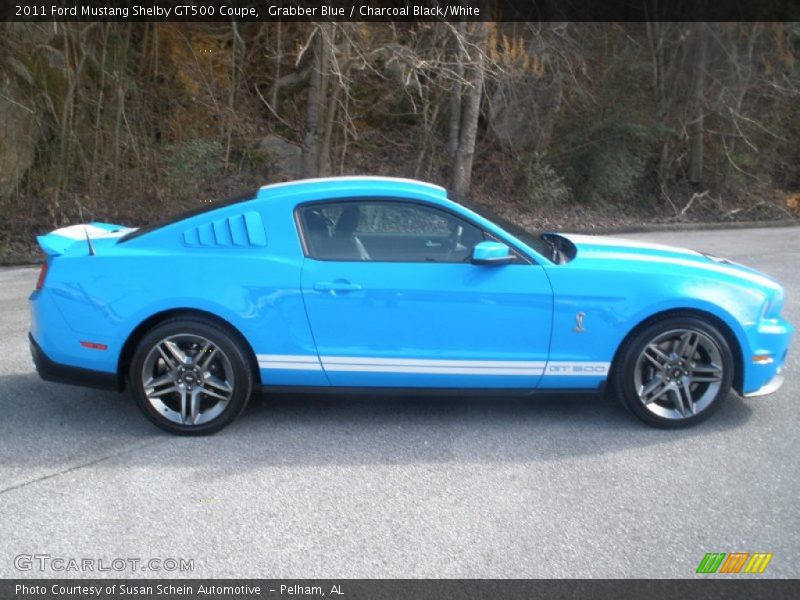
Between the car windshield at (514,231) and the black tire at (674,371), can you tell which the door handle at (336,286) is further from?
the black tire at (674,371)

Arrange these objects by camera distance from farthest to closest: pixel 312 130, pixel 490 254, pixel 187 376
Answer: pixel 312 130, pixel 187 376, pixel 490 254

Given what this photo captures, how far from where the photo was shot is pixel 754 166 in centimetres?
1875

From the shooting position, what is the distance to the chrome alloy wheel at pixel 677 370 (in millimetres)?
4820

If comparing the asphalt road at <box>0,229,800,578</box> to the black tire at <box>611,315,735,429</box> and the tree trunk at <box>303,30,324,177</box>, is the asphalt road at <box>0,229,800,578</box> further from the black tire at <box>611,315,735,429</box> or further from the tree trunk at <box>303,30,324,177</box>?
the tree trunk at <box>303,30,324,177</box>

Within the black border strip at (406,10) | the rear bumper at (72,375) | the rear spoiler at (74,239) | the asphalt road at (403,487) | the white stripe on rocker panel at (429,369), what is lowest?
the asphalt road at (403,487)

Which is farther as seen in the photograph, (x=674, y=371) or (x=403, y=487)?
(x=674, y=371)

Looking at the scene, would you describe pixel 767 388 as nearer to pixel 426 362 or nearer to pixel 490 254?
pixel 490 254

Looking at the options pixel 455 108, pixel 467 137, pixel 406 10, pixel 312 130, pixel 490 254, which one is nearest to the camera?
pixel 490 254

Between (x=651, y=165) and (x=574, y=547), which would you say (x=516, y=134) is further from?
(x=574, y=547)

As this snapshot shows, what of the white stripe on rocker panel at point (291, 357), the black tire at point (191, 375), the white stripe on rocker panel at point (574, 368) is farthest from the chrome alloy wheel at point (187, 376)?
the white stripe on rocker panel at point (574, 368)

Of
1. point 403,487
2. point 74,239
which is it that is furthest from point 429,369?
point 74,239

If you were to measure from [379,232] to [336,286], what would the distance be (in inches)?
21.3

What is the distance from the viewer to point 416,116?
17.7 meters

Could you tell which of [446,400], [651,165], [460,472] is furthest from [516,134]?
[460,472]
